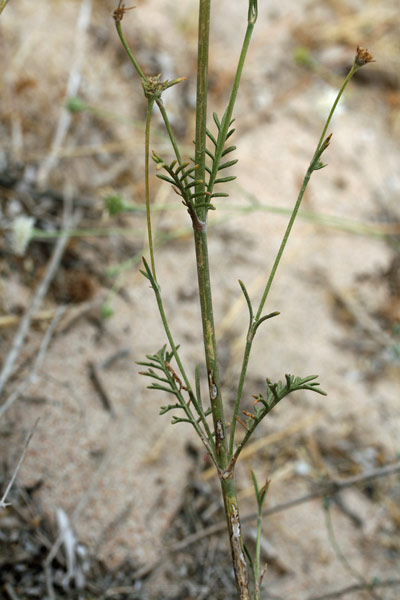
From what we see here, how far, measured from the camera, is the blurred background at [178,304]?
1396 mm

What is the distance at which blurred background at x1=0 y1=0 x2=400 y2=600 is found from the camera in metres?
1.40

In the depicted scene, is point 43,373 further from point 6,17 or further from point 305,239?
point 6,17

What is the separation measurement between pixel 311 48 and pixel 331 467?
85.9 inches

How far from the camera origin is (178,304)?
1.98m

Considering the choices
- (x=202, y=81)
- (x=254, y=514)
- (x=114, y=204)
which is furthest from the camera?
(x=114, y=204)

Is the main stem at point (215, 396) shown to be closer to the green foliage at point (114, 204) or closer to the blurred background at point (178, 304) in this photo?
the blurred background at point (178, 304)

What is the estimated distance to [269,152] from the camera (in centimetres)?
260

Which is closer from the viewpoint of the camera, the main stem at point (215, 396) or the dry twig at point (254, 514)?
the main stem at point (215, 396)

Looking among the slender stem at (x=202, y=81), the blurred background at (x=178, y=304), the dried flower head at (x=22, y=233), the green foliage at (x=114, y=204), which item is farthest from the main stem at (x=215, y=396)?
the dried flower head at (x=22, y=233)

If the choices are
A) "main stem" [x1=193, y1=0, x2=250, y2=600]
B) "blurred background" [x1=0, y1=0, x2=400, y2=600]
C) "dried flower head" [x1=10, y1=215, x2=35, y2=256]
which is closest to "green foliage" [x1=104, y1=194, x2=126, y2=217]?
"blurred background" [x1=0, y1=0, x2=400, y2=600]

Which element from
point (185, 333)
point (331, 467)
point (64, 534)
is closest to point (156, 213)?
point (185, 333)

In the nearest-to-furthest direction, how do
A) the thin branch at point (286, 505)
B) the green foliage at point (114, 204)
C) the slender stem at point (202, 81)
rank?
the slender stem at point (202, 81) → the thin branch at point (286, 505) → the green foliage at point (114, 204)

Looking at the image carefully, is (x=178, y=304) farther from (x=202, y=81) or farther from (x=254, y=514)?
(x=202, y=81)

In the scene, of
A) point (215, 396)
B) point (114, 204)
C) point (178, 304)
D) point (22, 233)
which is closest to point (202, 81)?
point (215, 396)
